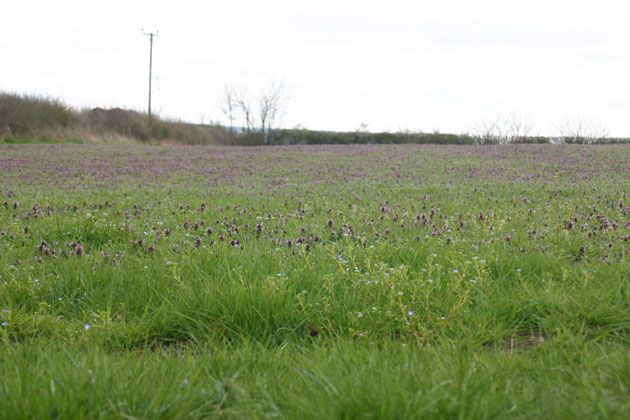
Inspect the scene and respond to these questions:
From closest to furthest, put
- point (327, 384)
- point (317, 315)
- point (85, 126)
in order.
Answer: point (327, 384) < point (317, 315) < point (85, 126)

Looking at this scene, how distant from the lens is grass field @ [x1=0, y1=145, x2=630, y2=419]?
83.7 inches

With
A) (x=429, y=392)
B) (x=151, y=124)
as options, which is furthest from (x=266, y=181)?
(x=151, y=124)

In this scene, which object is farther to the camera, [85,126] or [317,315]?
[85,126]

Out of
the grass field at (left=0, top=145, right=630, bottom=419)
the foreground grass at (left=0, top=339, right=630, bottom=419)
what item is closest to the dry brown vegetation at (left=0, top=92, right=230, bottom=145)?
the grass field at (left=0, top=145, right=630, bottom=419)

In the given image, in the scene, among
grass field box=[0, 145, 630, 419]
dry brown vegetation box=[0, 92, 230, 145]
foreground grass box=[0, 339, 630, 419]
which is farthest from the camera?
dry brown vegetation box=[0, 92, 230, 145]

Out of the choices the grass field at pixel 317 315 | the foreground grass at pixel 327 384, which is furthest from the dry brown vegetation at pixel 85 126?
the foreground grass at pixel 327 384

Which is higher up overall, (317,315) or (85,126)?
(85,126)

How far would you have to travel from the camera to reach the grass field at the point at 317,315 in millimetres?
2125

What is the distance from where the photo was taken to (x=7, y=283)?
157 inches

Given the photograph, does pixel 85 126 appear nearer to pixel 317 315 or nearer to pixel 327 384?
pixel 317 315

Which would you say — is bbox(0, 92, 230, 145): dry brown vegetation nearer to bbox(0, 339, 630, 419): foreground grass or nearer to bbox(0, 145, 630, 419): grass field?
bbox(0, 145, 630, 419): grass field

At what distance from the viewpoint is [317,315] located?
3.42 meters

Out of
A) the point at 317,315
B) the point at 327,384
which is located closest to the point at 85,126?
the point at 317,315

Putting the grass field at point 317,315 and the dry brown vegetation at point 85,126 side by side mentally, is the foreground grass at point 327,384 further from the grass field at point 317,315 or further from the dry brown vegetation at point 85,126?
the dry brown vegetation at point 85,126
